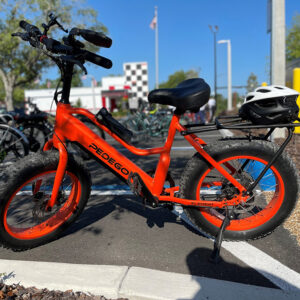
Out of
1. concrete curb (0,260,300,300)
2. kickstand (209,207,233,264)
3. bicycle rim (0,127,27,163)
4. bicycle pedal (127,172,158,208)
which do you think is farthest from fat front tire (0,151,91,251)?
bicycle rim (0,127,27,163)

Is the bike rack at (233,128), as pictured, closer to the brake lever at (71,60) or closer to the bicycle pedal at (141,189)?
the bicycle pedal at (141,189)

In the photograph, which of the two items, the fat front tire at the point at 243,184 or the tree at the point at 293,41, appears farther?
the tree at the point at 293,41

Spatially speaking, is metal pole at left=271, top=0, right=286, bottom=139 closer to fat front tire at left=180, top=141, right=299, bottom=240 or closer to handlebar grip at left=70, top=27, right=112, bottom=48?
fat front tire at left=180, top=141, right=299, bottom=240

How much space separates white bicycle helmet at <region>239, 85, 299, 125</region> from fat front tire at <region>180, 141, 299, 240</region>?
193 mm

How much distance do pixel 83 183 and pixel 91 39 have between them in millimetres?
1153

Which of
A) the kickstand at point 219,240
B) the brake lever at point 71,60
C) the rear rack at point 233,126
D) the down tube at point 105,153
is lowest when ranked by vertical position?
the kickstand at point 219,240

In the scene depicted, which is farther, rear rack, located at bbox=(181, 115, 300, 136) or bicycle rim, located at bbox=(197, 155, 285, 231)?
bicycle rim, located at bbox=(197, 155, 285, 231)

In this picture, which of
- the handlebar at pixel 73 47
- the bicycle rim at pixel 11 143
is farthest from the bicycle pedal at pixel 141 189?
the bicycle rim at pixel 11 143

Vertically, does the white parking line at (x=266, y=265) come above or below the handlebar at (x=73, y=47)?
below

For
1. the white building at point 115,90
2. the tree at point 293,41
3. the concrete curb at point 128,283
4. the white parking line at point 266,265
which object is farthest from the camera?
the white building at point 115,90

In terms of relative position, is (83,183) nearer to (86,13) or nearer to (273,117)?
(273,117)

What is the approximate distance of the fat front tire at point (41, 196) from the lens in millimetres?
1954

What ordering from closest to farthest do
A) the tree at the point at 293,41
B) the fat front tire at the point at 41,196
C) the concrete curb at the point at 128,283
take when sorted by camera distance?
the concrete curb at the point at 128,283 < the fat front tire at the point at 41,196 < the tree at the point at 293,41

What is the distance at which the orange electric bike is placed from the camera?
1.97 m
